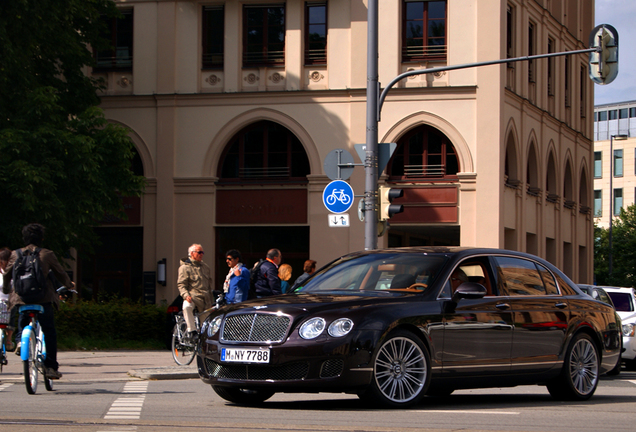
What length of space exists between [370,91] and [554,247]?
2248 centimetres

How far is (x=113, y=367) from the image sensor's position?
1567cm

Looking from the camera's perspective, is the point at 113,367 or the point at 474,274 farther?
the point at 113,367

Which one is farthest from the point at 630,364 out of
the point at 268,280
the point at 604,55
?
the point at 268,280

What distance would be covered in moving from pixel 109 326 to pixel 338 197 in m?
7.52

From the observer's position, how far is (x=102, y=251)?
32.4 m

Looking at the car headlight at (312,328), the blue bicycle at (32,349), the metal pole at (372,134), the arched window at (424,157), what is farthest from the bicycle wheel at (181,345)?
the arched window at (424,157)

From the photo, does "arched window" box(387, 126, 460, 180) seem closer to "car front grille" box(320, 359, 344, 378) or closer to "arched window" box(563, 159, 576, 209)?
"arched window" box(563, 159, 576, 209)

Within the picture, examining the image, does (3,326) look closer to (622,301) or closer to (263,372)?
(263,372)

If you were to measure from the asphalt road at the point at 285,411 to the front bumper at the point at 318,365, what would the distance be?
0.24 meters

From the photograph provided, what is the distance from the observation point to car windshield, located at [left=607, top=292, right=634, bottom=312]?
1927 cm

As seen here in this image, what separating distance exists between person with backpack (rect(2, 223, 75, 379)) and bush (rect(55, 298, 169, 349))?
10.3 m

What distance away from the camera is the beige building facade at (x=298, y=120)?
30.1 meters

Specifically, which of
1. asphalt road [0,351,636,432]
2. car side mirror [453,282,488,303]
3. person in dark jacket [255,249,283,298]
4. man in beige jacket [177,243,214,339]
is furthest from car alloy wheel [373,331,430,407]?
man in beige jacket [177,243,214,339]

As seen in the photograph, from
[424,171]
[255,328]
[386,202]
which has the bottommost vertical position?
[255,328]
